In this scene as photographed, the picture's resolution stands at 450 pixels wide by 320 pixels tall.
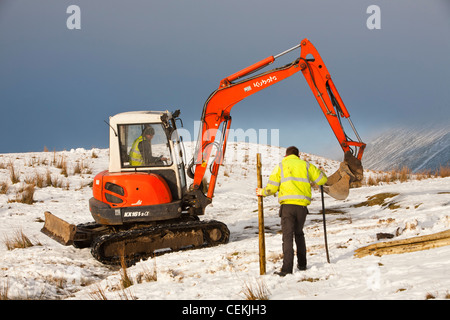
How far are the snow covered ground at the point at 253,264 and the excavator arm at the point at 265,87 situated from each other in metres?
1.69

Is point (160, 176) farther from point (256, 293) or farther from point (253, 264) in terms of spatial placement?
point (256, 293)

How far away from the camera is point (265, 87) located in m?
9.78

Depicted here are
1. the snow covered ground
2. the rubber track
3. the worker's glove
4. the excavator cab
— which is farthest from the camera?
the excavator cab

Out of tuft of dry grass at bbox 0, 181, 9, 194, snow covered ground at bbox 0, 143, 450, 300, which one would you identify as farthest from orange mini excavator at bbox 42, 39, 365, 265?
tuft of dry grass at bbox 0, 181, 9, 194

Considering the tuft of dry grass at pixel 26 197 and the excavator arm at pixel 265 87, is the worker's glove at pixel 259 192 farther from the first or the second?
the tuft of dry grass at pixel 26 197

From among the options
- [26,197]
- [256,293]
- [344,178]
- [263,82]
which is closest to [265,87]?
[263,82]

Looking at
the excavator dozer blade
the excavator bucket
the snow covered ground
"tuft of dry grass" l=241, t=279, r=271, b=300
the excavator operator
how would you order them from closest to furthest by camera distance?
"tuft of dry grass" l=241, t=279, r=271, b=300
the snow covered ground
the excavator bucket
the excavator dozer blade
the excavator operator

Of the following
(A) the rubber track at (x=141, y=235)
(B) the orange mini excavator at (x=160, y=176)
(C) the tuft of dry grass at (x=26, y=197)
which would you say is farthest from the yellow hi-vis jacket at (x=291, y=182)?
(C) the tuft of dry grass at (x=26, y=197)

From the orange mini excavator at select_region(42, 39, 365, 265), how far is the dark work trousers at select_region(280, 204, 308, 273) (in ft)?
8.48

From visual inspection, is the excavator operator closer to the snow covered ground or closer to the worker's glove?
the snow covered ground

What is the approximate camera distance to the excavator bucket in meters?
8.20

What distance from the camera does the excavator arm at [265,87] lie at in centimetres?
929

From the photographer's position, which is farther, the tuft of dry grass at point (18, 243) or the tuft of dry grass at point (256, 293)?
the tuft of dry grass at point (18, 243)

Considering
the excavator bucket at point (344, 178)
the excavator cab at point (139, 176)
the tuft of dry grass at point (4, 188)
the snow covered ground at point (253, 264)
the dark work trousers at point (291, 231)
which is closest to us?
the snow covered ground at point (253, 264)
